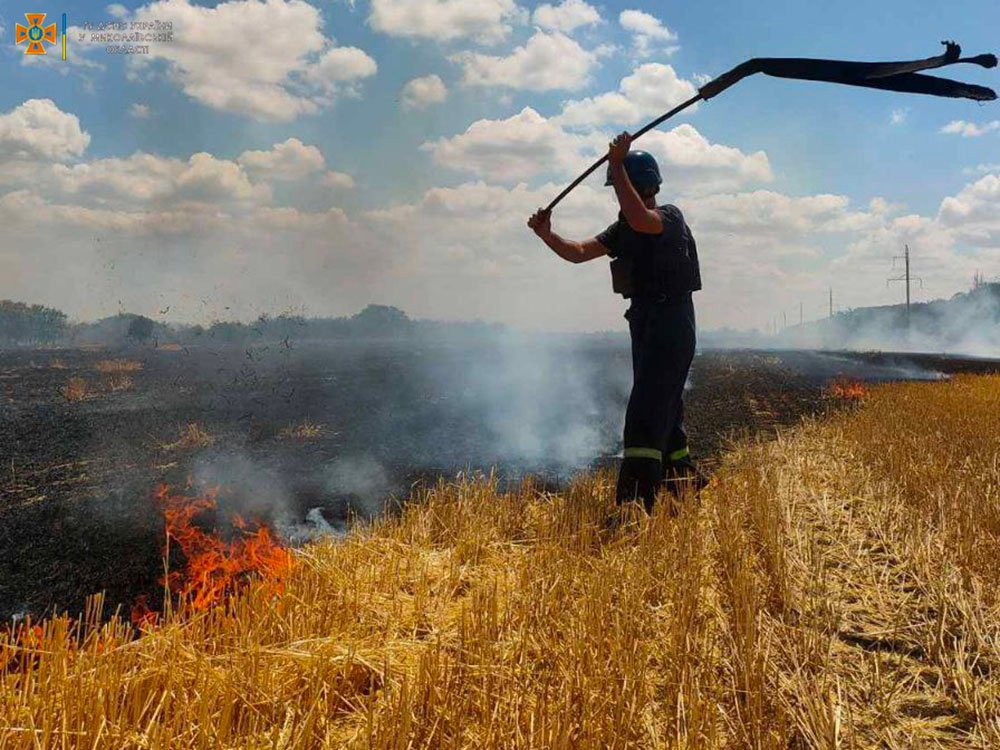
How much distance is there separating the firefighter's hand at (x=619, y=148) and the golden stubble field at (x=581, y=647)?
2448 millimetres

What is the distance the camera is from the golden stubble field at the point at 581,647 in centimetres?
208

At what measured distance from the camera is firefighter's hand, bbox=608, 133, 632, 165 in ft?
13.4

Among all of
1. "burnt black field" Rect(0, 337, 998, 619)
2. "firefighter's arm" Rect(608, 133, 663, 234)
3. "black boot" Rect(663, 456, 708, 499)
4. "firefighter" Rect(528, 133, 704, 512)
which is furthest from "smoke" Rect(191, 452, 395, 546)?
"firefighter's arm" Rect(608, 133, 663, 234)

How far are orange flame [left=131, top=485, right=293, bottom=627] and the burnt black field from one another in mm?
228

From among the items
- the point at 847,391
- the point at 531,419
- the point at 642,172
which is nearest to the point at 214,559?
the point at 642,172

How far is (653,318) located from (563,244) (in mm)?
998

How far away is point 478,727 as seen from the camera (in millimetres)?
2139

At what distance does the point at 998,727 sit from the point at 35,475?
1046 cm

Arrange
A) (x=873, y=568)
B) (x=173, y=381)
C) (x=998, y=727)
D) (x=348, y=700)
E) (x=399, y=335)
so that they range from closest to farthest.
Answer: (x=998, y=727) → (x=348, y=700) → (x=873, y=568) → (x=173, y=381) → (x=399, y=335)

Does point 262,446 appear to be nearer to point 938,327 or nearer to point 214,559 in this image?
point 214,559

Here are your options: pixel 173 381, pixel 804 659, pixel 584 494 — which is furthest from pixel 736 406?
pixel 173 381

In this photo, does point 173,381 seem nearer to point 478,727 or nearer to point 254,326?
point 478,727

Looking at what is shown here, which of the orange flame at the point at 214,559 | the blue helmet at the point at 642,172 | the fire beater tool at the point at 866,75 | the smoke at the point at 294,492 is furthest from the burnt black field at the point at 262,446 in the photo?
the fire beater tool at the point at 866,75

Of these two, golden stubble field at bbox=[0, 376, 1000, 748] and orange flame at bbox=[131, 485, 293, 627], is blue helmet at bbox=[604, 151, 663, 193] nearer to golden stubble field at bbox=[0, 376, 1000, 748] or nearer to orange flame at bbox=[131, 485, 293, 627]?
golden stubble field at bbox=[0, 376, 1000, 748]
